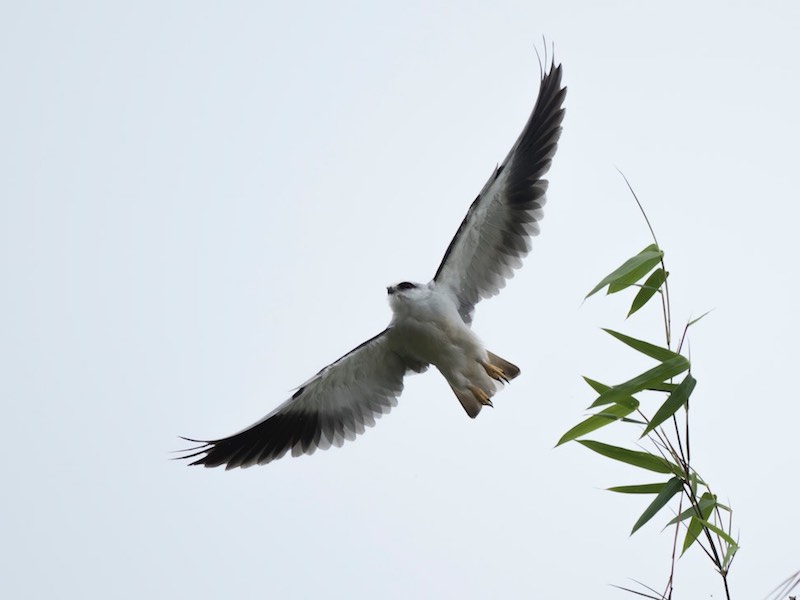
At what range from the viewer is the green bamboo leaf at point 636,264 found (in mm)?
3780

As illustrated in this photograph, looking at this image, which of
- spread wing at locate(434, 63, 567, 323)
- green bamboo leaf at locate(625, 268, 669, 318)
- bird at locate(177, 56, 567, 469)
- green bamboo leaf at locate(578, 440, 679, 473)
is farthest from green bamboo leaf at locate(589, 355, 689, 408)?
spread wing at locate(434, 63, 567, 323)

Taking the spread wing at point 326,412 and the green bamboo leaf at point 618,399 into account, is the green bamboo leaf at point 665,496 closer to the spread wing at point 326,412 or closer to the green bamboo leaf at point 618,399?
the green bamboo leaf at point 618,399

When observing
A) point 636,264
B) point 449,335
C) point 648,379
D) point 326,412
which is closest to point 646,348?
point 648,379

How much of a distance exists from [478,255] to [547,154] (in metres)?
0.92

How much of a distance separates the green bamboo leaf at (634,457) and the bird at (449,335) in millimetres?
3064

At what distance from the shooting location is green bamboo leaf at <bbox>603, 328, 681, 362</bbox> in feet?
11.5

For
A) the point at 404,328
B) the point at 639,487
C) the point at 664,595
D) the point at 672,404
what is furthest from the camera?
the point at 404,328

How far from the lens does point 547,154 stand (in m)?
7.21

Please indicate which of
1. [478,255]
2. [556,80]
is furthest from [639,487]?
[556,80]

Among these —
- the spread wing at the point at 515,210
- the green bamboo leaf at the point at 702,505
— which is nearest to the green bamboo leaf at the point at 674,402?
the green bamboo leaf at the point at 702,505

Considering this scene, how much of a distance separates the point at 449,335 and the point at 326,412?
1529mm

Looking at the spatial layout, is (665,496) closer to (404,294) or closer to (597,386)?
(597,386)

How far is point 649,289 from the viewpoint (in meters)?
3.94

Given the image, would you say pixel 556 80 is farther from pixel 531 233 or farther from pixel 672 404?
pixel 672 404
